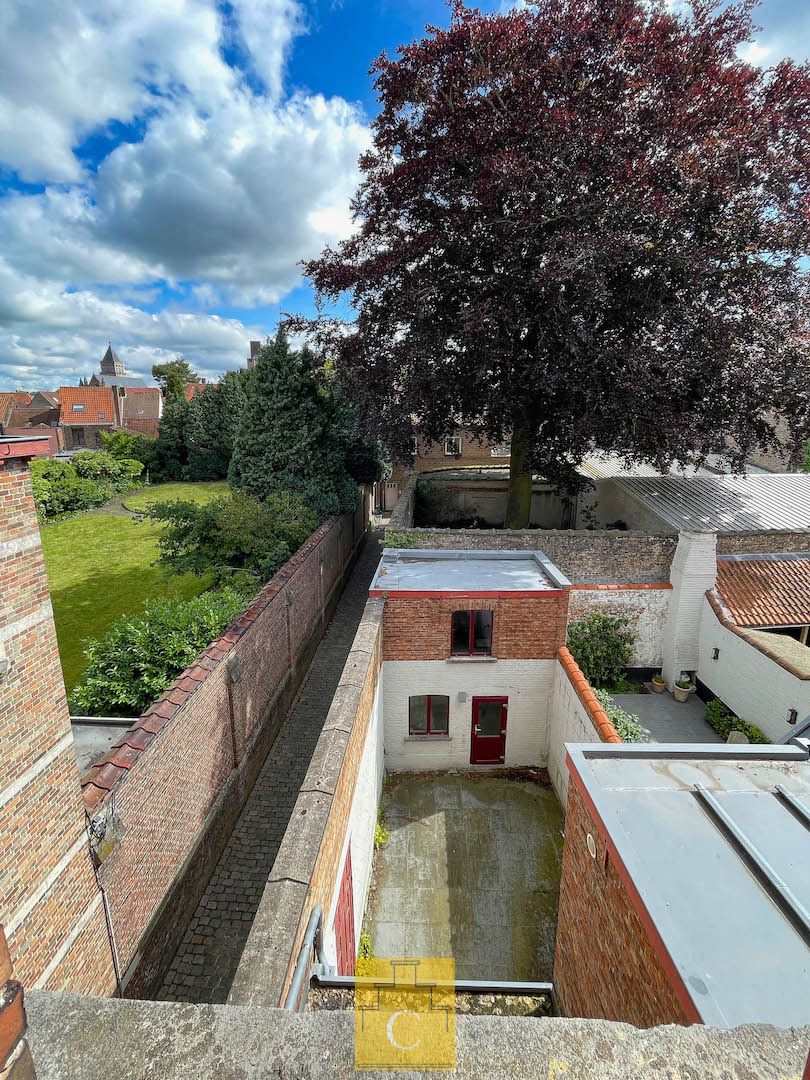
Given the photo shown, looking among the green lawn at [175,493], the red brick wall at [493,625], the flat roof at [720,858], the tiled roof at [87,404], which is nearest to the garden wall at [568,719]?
the red brick wall at [493,625]

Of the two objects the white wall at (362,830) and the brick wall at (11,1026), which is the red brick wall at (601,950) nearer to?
the white wall at (362,830)

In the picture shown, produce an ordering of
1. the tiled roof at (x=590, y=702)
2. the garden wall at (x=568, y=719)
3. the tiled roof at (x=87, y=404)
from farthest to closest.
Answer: the tiled roof at (x=87, y=404), the garden wall at (x=568, y=719), the tiled roof at (x=590, y=702)

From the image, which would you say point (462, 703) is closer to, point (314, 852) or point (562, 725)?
point (562, 725)

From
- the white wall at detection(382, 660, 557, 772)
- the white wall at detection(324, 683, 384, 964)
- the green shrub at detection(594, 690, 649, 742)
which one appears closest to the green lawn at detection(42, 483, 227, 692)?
the white wall at detection(324, 683, 384, 964)

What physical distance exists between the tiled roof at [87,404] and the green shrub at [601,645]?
5813 cm

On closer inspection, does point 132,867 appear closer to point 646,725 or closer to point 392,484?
point 646,725

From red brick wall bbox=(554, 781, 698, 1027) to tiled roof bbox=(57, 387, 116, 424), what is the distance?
6304 centimetres

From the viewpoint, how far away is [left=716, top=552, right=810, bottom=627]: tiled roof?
1333 cm

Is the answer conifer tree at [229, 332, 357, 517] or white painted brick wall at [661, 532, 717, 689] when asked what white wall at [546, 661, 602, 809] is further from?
conifer tree at [229, 332, 357, 517]

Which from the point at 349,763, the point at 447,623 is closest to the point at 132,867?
the point at 349,763

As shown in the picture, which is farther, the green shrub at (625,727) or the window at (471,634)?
the window at (471,634)

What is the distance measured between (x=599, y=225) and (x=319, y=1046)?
601 inches

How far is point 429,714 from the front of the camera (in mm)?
11922

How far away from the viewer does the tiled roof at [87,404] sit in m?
55.5
